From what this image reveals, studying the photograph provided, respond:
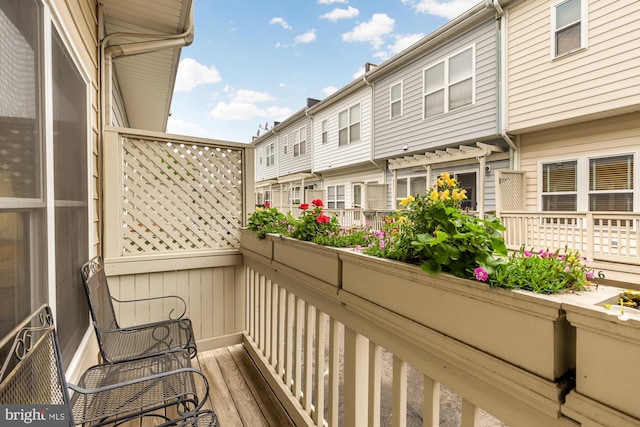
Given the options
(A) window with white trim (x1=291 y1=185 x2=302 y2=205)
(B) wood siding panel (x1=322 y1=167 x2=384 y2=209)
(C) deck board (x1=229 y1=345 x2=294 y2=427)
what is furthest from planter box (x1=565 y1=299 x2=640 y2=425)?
(A) window with white trim (x1=291 y1=185 x2=302 y2=205)

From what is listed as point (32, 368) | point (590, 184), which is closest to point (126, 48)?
point (32, 368)

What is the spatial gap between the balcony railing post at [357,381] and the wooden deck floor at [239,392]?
80cm

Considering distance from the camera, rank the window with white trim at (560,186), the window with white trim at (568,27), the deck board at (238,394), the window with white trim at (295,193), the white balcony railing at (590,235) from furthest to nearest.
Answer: the window with white trim at (295,193)
the window with white trim at (560,186)
the window with white trim at (568,27)
the white balcony railing at (590,235)
the deck board at (238,394)

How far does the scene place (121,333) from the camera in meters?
2.33

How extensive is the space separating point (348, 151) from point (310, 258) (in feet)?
29.2

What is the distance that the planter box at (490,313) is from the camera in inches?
28.5

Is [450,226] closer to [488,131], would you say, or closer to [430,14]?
[488,131]

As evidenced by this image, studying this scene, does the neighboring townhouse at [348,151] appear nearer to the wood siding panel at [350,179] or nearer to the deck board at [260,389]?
the wood siding panel at [350,179]

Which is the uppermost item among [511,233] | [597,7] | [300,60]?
[300,60]

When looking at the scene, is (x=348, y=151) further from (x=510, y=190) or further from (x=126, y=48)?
(x=126, y=48)

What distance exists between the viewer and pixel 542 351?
0.73 m

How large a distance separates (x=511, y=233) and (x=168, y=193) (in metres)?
5.44

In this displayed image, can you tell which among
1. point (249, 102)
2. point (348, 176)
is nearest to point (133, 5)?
point (348, 176)

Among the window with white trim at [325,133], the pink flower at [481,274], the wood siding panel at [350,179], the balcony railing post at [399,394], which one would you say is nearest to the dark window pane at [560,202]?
the wood siding panel at [350,179]
